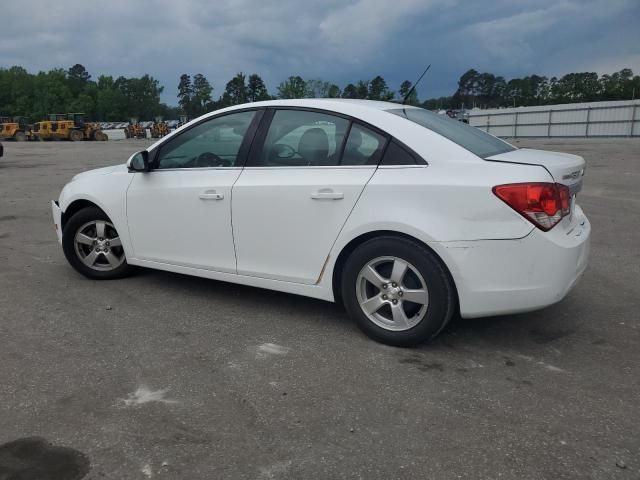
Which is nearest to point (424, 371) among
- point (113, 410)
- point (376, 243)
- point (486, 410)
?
point (486, 410)

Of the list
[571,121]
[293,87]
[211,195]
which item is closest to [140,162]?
[211,195]

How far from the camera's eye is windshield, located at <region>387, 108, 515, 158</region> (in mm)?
3650

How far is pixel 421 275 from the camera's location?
341 centimetres

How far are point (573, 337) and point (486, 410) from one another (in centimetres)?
128

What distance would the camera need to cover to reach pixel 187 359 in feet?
11.4

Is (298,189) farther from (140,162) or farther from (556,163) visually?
(556,163)

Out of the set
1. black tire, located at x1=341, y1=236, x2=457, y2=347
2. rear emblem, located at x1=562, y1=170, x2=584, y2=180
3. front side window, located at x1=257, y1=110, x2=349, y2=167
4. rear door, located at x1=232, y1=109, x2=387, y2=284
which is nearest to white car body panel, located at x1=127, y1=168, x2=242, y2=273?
rear door, located at x1=232, y1=109, x2=387, y2=284

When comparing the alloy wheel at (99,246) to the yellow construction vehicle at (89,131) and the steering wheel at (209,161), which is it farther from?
the yellow construction vehicle at (89,131)

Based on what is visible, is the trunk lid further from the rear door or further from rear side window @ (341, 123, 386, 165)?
the rear door

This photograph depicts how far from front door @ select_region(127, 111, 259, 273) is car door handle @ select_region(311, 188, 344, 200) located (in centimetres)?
73

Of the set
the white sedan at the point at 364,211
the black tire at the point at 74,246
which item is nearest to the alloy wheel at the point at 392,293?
the white sedan at the point at 364,211

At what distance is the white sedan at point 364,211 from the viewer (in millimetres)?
3252

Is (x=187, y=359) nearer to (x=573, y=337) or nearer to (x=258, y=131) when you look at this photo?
(x=258, y=131)

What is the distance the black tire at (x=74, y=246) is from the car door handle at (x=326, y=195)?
85.8 inches
